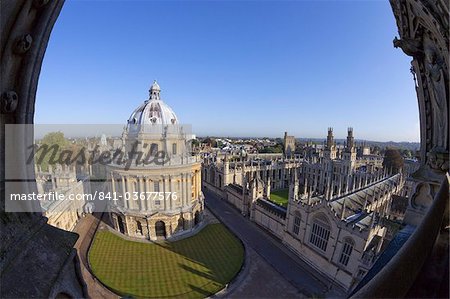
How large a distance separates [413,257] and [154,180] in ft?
87.4

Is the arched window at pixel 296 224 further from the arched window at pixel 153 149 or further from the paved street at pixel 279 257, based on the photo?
the arched window at pixel 153 149

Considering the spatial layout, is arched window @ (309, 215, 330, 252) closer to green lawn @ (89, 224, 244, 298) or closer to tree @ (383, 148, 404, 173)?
green lawn @ (89, 224, 244, 298)

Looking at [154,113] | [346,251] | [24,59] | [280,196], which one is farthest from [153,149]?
[280,196]

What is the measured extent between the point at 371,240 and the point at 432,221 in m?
18.7

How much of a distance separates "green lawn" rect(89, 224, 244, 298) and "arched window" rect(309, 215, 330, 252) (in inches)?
306

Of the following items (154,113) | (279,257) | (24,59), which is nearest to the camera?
(24,59)

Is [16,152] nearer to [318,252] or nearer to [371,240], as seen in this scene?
[371,240]

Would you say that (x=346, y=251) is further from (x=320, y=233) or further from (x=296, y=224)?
(x=296, y=224)

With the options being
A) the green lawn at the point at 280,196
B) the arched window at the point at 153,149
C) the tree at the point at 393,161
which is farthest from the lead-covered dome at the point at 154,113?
the tree at the point at 393,161

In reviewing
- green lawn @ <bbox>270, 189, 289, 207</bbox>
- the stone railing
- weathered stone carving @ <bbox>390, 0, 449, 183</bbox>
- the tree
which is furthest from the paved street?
the tree

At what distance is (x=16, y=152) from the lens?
2.88m

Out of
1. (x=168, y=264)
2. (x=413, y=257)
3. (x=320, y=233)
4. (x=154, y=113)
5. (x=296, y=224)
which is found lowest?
(x=168, y=264)

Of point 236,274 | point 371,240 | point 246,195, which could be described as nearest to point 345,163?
point 246,195

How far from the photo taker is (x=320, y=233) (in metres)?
22.0
